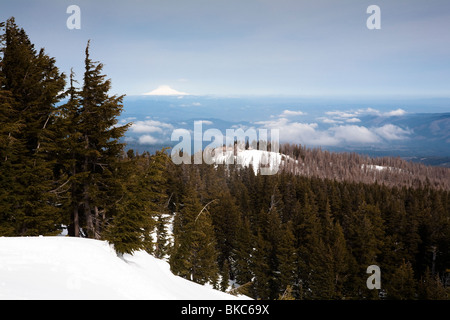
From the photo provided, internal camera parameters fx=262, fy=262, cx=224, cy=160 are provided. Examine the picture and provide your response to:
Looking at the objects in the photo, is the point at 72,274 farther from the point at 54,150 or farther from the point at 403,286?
the point at 403,286

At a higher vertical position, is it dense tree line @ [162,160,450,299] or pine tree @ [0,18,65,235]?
pine tree @ [0,18,65,235]

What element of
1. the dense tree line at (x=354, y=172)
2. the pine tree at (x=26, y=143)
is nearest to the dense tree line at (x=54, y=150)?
the pine tree at (x=26, y=143)

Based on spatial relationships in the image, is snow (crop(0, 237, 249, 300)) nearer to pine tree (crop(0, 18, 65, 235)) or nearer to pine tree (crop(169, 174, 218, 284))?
pine tree (crop(0, 18, 65, 235))

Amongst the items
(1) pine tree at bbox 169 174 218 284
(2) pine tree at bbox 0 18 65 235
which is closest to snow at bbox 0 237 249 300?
(2) pine tree at bbox 0 18 65 235

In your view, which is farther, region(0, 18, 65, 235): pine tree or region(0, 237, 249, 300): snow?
region(0, 18, 65, 235): pine tree

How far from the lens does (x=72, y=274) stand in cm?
787

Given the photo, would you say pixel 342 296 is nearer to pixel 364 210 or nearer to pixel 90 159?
pixel 364 210

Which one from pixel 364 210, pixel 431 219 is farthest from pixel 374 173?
pixel 364 210

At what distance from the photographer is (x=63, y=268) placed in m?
8.11

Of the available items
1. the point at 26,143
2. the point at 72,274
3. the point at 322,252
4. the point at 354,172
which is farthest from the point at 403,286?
the point at 354,172

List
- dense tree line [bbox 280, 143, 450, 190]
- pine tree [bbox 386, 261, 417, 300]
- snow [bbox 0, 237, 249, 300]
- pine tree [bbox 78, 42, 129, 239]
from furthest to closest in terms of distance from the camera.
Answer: dense tree line [bbox 280, 143, 450, 190], pine tree [bbox 386, 261, 417, 300], pine tree [bbox 78, 42, 129, 239], snow [bbox 0, 237, 249, 300]

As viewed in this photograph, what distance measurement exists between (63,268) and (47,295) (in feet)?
5.66

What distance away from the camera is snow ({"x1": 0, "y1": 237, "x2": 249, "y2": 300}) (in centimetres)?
678

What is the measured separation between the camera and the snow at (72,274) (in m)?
6.78
